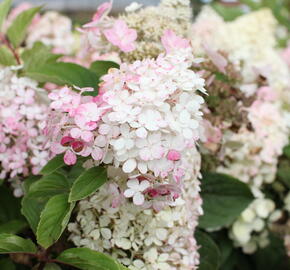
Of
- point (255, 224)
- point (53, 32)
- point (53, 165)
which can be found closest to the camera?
point (53, 165)

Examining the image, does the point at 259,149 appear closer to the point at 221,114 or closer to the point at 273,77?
the point at 221,114

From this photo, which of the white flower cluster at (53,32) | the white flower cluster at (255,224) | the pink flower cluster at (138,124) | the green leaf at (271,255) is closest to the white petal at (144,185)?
the pink flower cluster at (138,124)

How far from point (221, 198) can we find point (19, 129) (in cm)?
37

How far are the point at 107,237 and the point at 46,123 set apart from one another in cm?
16

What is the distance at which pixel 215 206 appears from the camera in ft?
3.14

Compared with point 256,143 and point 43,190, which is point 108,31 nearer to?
point 43,190

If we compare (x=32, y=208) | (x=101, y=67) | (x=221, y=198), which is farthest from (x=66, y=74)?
(x=221, y=198)

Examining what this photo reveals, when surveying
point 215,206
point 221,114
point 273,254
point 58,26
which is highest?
point 221,114

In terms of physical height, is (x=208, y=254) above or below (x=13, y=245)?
below

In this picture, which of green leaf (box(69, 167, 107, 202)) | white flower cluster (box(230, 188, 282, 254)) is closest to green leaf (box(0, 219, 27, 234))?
green leaf (box(69, 167, 107, 202))

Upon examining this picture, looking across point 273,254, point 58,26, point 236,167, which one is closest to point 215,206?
point 236,167

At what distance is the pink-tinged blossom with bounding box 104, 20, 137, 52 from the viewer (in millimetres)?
745

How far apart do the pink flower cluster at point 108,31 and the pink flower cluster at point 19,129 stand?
112mm

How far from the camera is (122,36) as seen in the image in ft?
2.49
